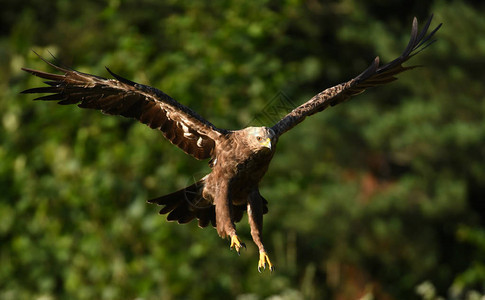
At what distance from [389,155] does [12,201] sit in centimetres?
740

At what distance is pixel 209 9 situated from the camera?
1167 centimetres

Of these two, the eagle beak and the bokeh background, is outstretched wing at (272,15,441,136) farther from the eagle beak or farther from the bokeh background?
the bokeh background

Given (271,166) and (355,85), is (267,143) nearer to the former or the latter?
(355,85)

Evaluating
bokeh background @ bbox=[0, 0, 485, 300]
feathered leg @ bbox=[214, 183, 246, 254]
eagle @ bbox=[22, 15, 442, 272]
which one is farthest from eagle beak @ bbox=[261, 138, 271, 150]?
bokeh background @ bbox=[0, 0, 485, 300]

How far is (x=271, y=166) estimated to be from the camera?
1438 centimetres

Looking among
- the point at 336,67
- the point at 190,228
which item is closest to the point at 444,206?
the point at 336,67

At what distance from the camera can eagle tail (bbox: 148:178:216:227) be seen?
19.9 feet

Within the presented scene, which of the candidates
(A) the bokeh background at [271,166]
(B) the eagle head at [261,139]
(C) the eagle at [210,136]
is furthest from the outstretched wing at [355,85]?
(A) the bokeh background at [271,166]

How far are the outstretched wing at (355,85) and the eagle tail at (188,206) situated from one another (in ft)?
2.68

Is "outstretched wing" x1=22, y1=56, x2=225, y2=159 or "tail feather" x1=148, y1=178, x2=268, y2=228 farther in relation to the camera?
"tail feather" x1=148, y1=178, x2=268, y2=228

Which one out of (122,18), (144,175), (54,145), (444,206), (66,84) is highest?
(122,18)

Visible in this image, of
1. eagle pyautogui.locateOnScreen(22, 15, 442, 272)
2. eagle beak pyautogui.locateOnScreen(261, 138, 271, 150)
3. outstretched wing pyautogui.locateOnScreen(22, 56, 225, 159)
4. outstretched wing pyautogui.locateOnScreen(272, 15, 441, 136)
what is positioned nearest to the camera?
eagle beak pyautogui.locateOnScreen(261, 138, 271, 150)

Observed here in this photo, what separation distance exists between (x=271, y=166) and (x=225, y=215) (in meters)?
9.00

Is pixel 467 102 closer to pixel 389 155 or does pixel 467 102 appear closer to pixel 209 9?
pixel 389 155
